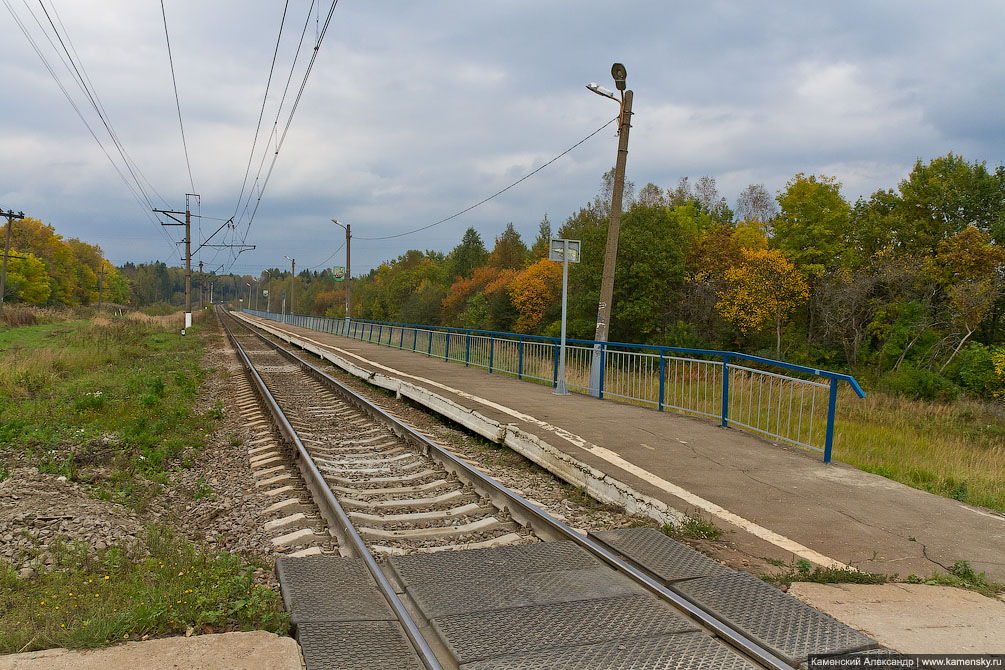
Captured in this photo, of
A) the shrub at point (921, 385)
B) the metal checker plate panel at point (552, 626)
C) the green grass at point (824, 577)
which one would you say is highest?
the green grass at point (824, 577)

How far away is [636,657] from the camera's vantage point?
10.6 feet

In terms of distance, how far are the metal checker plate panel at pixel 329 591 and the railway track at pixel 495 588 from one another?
0.01 meters

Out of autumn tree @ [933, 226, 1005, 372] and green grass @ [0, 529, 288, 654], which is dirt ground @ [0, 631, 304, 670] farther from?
autumn tree @ [933, 226, 1005, 372]

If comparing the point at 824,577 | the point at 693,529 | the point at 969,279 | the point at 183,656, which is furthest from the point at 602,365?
the point at 969,279

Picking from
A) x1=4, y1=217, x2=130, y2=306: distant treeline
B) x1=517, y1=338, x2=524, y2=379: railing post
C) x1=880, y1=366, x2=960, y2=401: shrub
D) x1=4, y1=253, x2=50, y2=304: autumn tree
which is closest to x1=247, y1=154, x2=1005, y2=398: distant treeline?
x1=880, y1=366, x2=960, y2=401: shrub

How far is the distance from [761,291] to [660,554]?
139ft

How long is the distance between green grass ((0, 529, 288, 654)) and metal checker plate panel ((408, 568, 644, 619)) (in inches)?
35.1

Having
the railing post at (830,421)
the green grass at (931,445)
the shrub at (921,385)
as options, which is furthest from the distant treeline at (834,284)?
the railing post at (830,421)

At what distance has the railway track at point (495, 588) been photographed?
10.8 ft

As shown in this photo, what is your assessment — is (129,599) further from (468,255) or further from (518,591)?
(468,255)

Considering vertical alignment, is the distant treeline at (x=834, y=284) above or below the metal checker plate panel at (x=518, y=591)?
above

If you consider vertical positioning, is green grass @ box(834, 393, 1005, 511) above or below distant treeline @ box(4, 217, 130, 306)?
below

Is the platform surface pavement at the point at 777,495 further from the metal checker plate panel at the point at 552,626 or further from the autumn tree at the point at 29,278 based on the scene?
the autumn tree at the point at 29,278

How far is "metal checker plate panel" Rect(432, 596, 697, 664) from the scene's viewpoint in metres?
3.37
